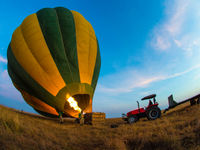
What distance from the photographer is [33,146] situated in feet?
10.6

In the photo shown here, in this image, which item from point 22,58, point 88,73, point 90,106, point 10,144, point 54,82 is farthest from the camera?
point 90,106

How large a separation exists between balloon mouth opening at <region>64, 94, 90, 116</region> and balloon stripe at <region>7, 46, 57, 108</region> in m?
1.44

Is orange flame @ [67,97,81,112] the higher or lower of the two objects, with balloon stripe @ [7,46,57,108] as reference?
lower

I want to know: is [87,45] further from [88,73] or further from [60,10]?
[60,10]

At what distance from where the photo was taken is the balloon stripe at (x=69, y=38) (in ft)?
31.7

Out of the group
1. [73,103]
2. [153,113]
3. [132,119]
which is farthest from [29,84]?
[153,113]

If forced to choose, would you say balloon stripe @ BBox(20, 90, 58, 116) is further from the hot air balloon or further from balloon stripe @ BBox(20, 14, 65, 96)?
balloon stripe @ BBox(20, 14, 65, 96)

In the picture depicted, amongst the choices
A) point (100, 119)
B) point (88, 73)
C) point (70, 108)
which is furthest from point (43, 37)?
point (100, 119)

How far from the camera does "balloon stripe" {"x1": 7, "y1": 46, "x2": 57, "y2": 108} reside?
9609 mm

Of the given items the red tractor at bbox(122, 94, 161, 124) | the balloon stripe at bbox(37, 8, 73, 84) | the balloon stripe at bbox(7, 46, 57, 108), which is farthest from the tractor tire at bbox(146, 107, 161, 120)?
the balloon stripe at bbox(7, 46, 57, 108)

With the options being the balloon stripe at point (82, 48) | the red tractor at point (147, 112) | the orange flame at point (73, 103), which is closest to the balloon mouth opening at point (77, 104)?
the orange flame at point (73, 103)

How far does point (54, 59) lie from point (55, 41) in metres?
1.41

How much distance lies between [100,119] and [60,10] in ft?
34.1

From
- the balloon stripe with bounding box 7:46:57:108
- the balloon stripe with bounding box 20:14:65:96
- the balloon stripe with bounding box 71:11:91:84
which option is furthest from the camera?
the balloon stripe with bounding box 71:11:91:84
